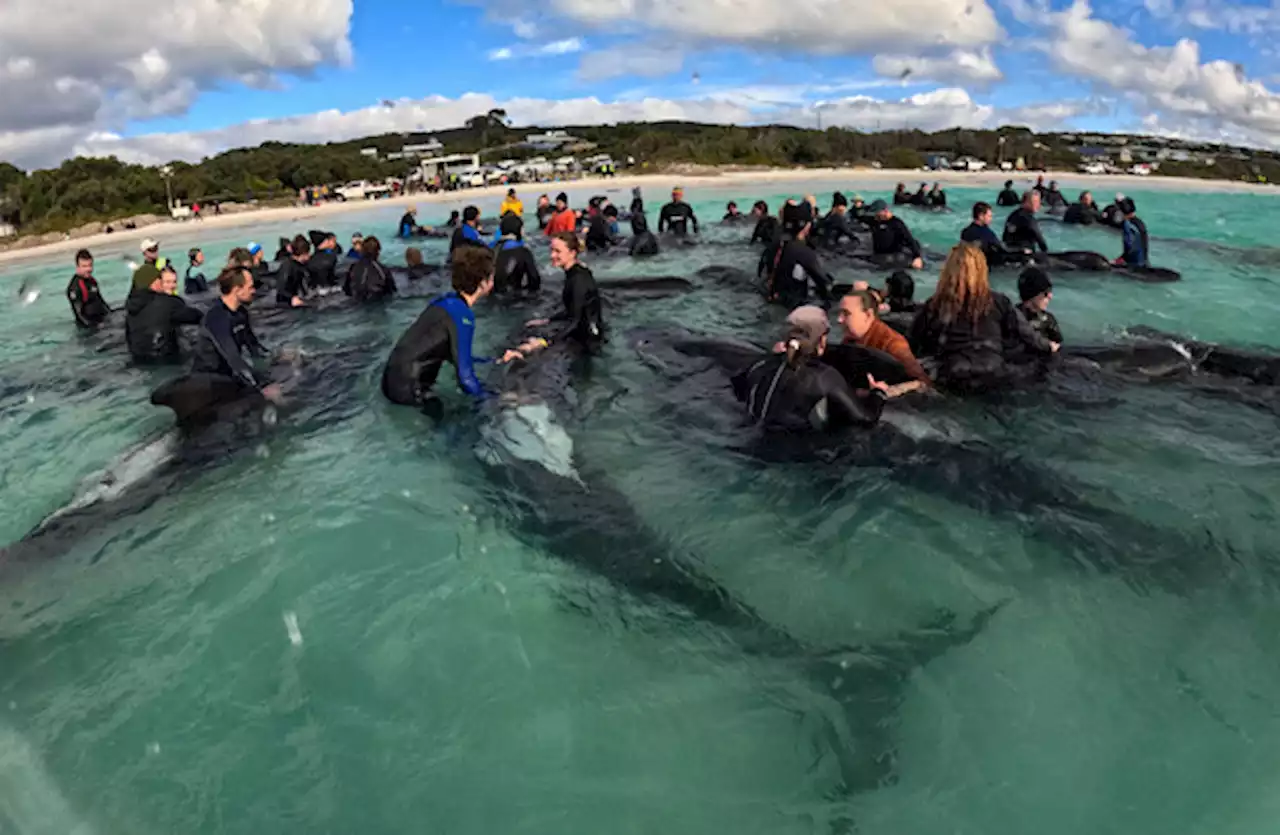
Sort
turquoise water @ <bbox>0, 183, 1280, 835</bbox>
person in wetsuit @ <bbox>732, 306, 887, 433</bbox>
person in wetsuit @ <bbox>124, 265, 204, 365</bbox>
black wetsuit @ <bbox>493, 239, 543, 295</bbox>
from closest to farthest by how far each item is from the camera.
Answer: turquoise water @ <bbox>0, 183, 1280, 835</bbox>
person in wetsuit @ <bbox>732, 306, 887, 433</bbox>
person in wetsuit @ <bbox>124, 265, 204, 365</bbox>
black wetsuit @ <bbox>493, 239, 543, 295</bbox>

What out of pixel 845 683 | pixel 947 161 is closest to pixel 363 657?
pixel 845 683

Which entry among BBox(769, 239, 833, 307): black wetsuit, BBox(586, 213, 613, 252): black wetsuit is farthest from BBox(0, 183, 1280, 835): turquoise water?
BBox(586, 213, 613, 252): black wetsuit

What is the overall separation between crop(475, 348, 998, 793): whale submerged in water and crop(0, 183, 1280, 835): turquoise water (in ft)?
0.15

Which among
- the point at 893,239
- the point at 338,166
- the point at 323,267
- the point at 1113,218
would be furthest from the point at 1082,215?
the point at 338,166

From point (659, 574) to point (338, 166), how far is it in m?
80.9

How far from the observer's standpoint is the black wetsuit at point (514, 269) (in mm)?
12133

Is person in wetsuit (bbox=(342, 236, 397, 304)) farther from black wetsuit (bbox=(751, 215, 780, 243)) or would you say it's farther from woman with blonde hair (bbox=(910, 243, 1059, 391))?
woman with blonde hair (bbox=(910, 243, 1059, 391))

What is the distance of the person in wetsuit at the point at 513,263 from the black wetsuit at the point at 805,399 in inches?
263

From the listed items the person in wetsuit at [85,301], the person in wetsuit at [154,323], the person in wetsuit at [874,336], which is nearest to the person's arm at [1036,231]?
the person in wetsuit at [874,336]

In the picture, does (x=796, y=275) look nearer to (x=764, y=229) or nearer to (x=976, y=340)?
(x=976, y=340)

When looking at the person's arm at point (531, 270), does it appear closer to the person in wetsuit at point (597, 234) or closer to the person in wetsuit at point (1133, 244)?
the person in wetsuit at point (597, 234)

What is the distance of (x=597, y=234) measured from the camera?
19.2 m

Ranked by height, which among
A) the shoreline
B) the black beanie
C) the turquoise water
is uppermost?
the shoreline

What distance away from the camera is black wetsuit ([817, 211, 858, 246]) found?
58.8ft
